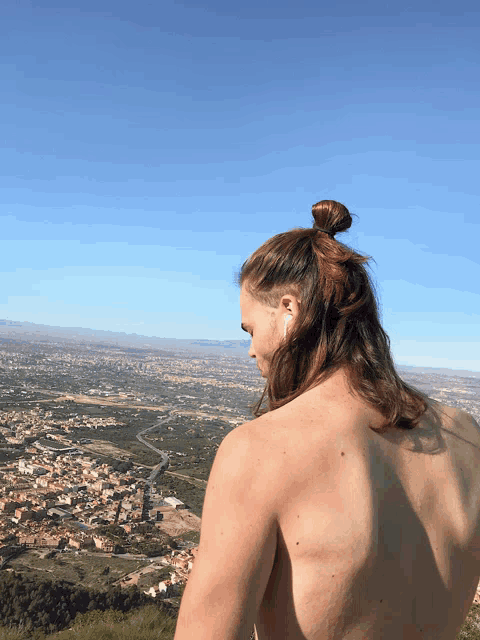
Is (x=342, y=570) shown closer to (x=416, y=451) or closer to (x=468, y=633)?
(x=416, y=451)

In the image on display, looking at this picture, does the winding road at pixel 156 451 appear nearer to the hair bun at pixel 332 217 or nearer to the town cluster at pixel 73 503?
the town cluster at pixel 73 503

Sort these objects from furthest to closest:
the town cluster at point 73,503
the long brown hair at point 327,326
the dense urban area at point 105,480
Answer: the town cluster at point 73,503
the dense urban area at point 105,480
the long brown hair at point 327,326

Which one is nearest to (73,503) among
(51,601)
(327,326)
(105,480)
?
(105,480)

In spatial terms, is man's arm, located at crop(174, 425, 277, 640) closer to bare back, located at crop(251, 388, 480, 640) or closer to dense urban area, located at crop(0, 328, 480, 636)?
bare back, located at crop(251, 388, 480, 640)

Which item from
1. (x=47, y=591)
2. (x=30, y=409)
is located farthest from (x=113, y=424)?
(x=47, y=591)

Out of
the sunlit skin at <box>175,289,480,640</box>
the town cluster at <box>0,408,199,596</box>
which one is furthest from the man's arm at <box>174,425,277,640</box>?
the town cluster at <box>0,408,199,596</box>

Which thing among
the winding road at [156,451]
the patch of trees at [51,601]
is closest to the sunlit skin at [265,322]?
the patch of trees at [51,601]

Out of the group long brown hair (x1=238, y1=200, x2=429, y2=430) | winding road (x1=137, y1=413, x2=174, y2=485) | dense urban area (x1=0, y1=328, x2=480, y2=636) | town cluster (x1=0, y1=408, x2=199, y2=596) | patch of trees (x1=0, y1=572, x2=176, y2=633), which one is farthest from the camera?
winding road (x1=137, y1=413, x2=174, y2=485)
